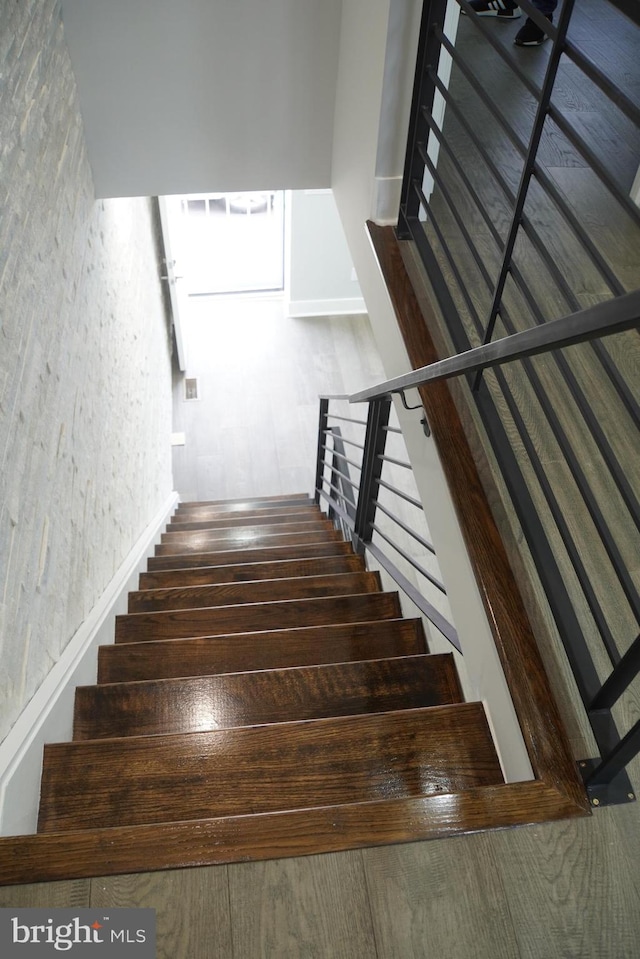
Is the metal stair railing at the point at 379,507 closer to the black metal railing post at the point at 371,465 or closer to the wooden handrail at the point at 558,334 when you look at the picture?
the black metal railing post at the point at 371,465

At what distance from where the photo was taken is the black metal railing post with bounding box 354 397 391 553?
262 cm

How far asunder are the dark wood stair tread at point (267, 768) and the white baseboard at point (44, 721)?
0.06m

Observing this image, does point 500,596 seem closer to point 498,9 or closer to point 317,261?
point 498,9

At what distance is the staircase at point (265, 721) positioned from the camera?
1.50 metres

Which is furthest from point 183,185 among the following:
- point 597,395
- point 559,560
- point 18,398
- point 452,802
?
point 452,802

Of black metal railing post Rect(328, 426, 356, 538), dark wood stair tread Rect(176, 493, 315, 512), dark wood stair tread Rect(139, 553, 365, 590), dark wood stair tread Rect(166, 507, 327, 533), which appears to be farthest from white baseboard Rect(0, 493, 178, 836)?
dark wood stair tread Rect(176, 493, 315, 512)

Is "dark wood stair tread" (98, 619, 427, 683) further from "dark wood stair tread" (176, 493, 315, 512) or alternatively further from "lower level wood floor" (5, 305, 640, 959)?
"dark wood stair tread" (176, 493, 315, 512)

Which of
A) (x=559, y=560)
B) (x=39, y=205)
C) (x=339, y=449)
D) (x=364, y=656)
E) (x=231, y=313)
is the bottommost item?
(x=231, y=313)

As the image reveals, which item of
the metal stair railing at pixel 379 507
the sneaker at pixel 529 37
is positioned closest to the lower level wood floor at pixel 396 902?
the metal stair railing at pixel 379 507

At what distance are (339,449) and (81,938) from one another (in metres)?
3.36

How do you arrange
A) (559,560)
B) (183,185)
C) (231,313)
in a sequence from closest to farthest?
1. (559,560)
2. (183,185)
3. (231,313)

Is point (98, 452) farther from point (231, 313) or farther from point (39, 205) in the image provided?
point (231, 313)

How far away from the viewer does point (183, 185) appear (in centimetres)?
363

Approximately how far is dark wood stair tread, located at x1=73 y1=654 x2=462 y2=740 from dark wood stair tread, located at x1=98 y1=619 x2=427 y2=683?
0.84 feet
